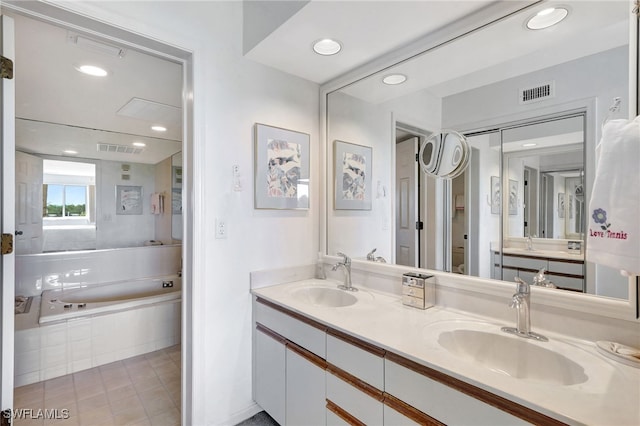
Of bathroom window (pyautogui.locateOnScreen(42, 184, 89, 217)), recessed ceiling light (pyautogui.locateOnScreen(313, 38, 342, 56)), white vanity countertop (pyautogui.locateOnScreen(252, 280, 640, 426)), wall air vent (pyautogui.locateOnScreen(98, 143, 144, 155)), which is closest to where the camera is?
white vanity countertop (pyautogui.locateOnScreen(252, 280, 640, 426))

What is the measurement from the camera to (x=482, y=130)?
1.48 m

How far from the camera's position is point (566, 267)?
47.7 inches

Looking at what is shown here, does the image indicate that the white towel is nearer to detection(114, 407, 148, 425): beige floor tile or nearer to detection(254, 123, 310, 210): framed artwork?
detection(254, 123, 310, 210): framed artwork

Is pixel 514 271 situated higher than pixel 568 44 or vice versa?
pixel 568 44

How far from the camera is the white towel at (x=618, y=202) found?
2.40 ft

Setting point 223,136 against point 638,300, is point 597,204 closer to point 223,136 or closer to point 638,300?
point 638,300

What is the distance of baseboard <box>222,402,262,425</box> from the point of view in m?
1.80

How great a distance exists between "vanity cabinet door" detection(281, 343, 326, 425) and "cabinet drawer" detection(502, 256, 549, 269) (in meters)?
0.98

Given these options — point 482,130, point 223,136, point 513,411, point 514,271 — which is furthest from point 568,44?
point 223,136

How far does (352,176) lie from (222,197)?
0.91 m

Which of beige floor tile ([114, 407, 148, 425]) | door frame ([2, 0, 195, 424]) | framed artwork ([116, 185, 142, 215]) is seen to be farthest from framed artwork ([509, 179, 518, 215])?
framed artwork ([116, 185, 142, 215])

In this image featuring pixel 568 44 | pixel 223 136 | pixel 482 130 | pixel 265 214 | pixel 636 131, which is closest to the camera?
pixel 636 131

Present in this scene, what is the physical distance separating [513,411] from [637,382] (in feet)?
1.18

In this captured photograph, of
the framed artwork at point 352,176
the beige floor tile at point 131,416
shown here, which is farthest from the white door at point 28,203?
the framed artwork at point 352,176
